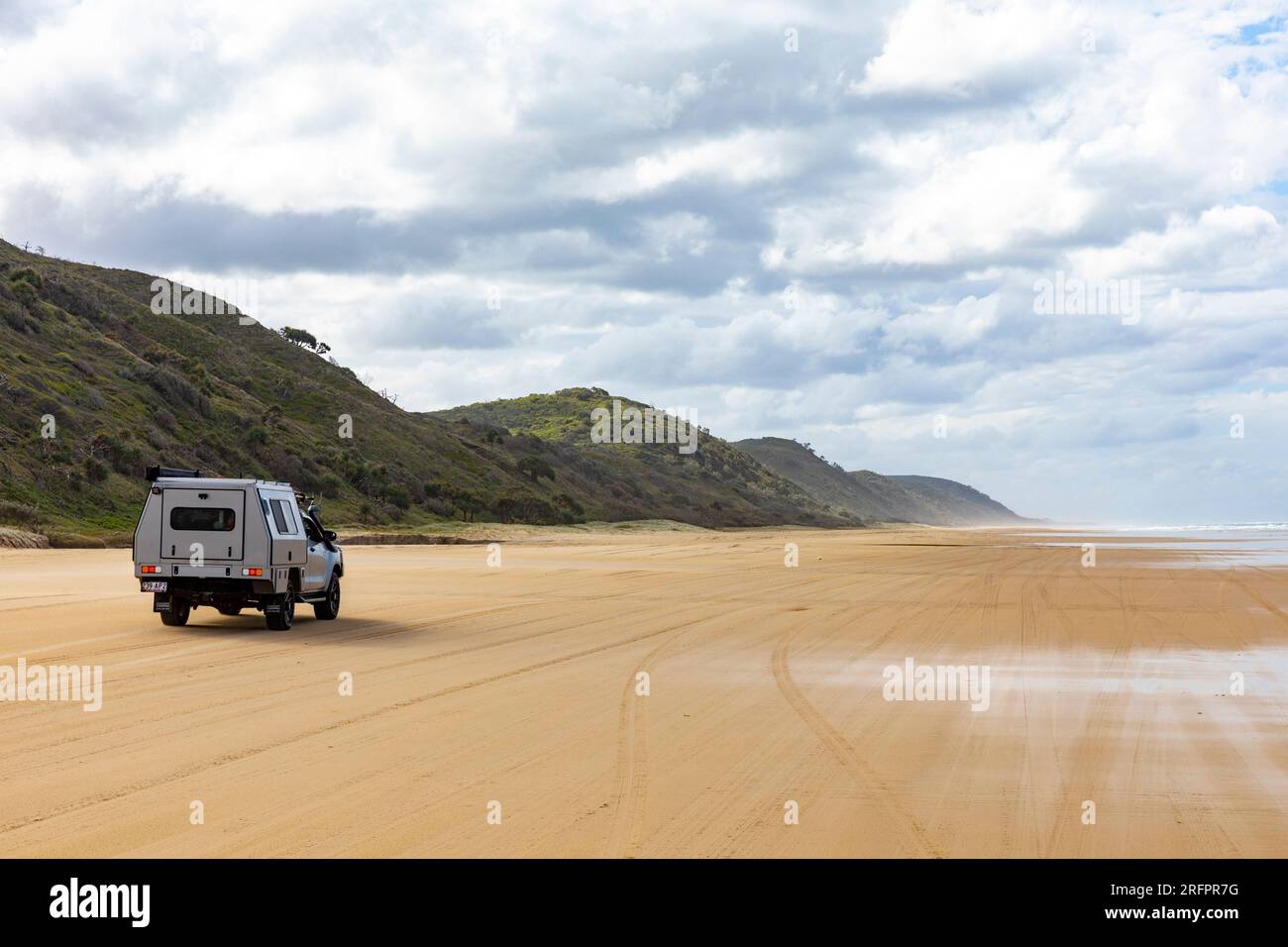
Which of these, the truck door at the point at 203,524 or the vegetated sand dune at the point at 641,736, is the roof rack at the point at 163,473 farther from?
the vegetated sand dune at the point at 641,736

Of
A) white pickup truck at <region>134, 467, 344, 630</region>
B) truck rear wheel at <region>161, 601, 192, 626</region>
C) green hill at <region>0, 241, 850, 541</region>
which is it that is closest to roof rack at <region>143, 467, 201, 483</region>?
white pickup truck at <region>134, 467, 344, 630</region>

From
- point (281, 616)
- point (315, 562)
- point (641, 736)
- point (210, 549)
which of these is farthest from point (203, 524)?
point (641, 736)

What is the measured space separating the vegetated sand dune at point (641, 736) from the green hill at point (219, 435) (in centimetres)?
3127

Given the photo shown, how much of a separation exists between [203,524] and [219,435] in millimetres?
53239

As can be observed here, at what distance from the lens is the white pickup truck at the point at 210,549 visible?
19.8 meters

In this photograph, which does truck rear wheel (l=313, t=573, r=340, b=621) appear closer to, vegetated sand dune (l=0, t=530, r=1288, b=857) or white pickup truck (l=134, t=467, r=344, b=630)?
vegetated sand dune (l=0, t=530, r=1288, b=857)

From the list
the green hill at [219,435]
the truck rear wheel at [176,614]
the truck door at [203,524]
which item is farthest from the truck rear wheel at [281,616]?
the green hill at [219,435]

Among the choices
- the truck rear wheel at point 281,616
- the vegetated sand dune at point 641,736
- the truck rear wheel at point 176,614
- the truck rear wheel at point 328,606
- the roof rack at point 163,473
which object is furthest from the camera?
the truck rear wheel at point 328,606

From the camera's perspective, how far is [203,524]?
20.0 metres

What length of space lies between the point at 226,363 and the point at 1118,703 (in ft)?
291

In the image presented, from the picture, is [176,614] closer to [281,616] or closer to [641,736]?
[281,616]

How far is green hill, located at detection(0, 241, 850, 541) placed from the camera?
173 feet
